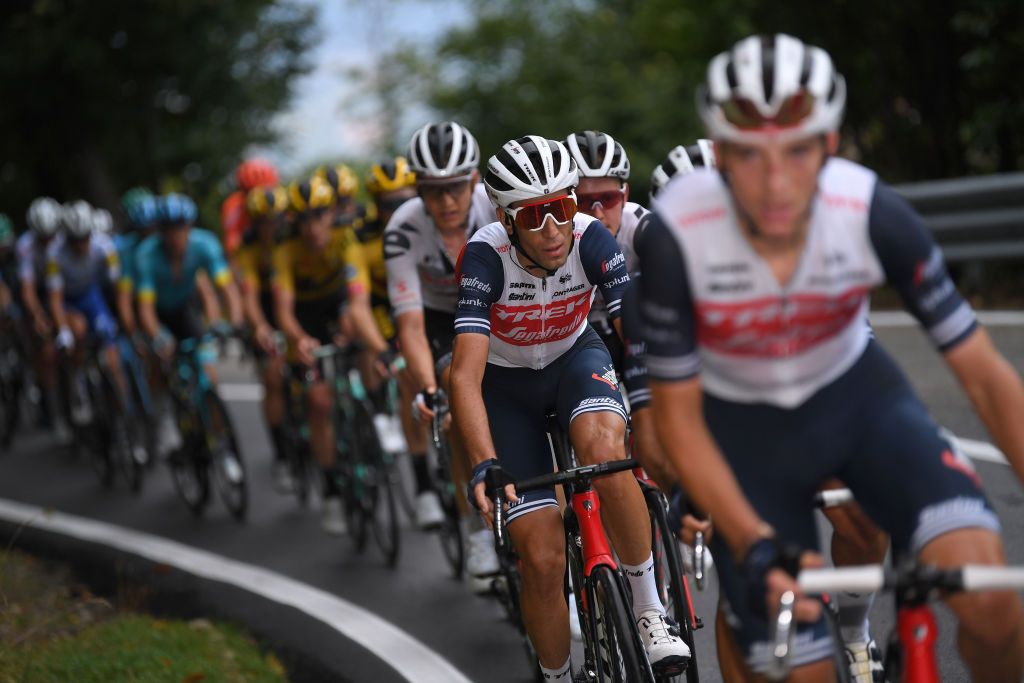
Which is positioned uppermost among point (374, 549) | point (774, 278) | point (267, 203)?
point (774, 278)

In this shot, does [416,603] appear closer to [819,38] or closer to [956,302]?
[956,302]

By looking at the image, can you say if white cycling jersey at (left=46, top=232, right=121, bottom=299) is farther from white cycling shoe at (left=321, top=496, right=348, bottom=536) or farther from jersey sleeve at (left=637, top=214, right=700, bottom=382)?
jersey sleeve at (left=637, top=214, right=700, bottom=382)

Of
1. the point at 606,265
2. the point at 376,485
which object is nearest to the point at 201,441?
the point at 376,485

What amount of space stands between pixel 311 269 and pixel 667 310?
7.17 metres

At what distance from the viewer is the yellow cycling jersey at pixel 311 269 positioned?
10.2 m

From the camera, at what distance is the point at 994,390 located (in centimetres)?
347

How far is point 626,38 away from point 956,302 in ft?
78.1

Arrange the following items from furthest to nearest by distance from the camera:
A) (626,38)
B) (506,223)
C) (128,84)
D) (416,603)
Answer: (626,38) < (128,84) < (416,603) < (506,223)

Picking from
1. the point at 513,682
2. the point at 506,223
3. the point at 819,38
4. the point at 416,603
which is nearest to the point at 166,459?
the point at 416,603

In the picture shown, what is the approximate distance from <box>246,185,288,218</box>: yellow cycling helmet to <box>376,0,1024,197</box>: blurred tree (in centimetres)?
641

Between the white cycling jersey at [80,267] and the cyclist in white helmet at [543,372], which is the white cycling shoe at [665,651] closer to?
the cyclist in white helmet at [543,372]

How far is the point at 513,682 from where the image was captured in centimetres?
Answer: 624

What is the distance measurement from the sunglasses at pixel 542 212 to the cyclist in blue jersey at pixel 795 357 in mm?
1545

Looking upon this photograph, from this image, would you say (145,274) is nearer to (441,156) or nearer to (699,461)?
(441,156)
